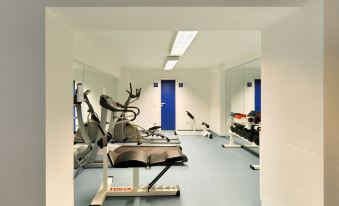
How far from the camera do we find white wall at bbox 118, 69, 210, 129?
7910mm

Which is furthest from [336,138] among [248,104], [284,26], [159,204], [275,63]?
[248,104]

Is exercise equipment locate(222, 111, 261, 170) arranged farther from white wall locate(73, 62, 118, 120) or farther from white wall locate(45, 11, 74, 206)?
white wall locate(73, 62, 118, 120)

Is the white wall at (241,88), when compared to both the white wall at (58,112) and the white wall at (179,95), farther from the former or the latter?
the white wall at (58,112)

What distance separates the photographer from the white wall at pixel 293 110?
56.7 inches

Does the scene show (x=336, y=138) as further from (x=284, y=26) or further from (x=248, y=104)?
(x=248, y=104)

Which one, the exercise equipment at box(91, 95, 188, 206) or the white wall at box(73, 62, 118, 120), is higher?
the white wall at box(73, 62, 118, 120)

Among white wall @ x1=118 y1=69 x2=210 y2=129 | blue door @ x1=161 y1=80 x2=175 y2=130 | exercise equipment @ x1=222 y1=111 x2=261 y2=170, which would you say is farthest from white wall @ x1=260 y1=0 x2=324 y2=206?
blue door @ x1=161 y1=80 x2=175 y2=130

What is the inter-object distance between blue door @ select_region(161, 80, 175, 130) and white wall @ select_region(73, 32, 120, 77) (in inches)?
122

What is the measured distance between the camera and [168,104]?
8078 millimetres

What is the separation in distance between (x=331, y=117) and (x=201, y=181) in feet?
7.31
